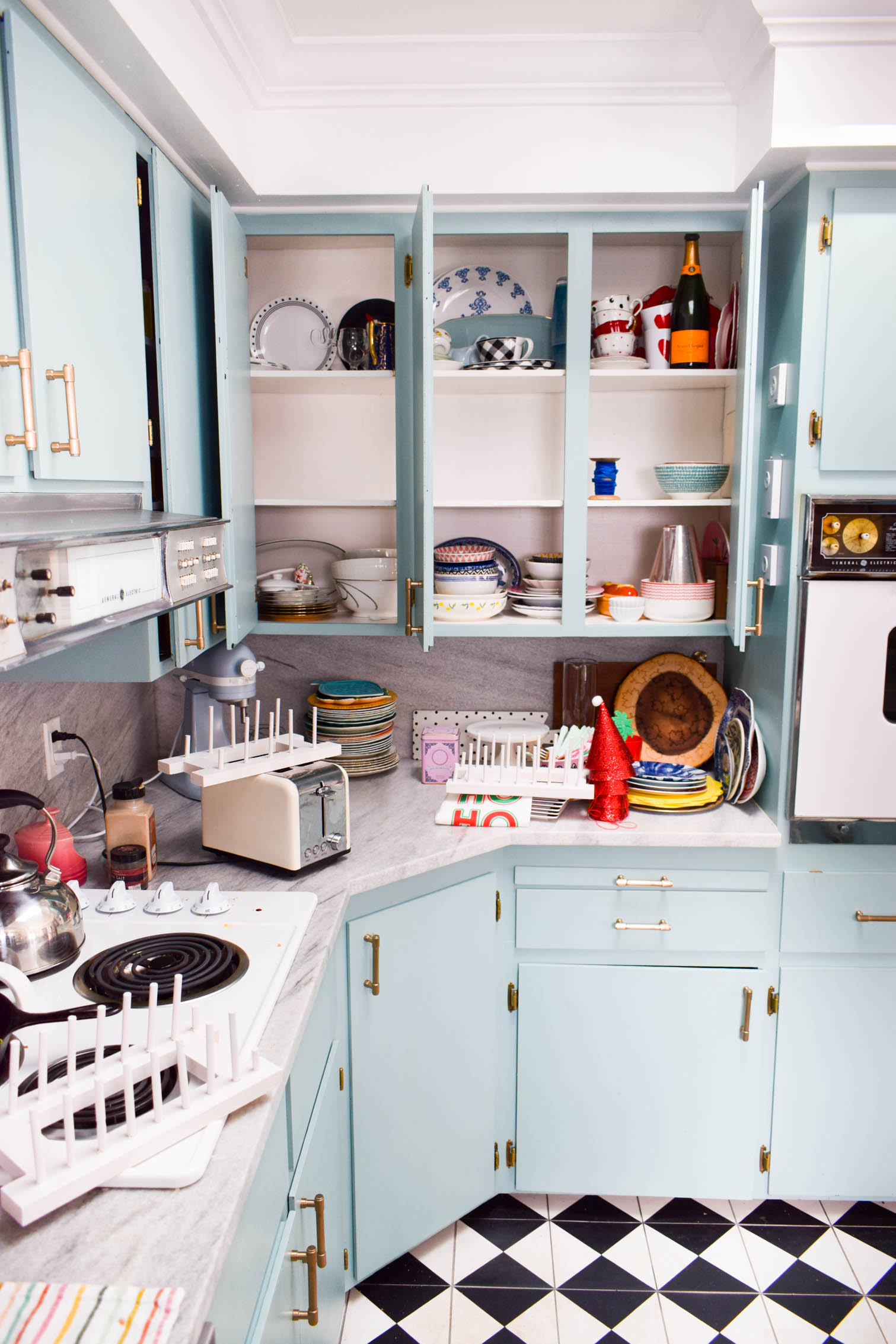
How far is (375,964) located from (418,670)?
3.15ft

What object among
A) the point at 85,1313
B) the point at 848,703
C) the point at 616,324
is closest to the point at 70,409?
the point at 85,1313

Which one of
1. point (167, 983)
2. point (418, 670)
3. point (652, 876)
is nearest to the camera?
point (167, 983)

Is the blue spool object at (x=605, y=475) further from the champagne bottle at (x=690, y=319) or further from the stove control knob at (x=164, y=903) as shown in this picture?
the stove control knob at (x=164, y=903)

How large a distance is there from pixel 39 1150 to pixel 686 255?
7.39 feet

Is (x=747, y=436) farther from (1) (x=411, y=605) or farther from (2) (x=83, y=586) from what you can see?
(2) (x=83, y=586)

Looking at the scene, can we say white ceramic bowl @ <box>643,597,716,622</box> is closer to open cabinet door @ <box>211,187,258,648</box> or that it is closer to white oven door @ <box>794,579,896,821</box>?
white oven door @ <box>794,579,896,821</box>

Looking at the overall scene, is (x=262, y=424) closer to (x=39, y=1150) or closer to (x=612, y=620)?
(x=612, y=620)

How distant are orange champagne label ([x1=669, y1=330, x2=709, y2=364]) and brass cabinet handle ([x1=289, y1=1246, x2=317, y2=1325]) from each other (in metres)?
1.98

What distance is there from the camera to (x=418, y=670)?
268 centimetres

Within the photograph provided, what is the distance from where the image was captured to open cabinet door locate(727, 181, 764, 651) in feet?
6.32

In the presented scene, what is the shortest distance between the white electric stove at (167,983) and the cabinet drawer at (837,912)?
112cm

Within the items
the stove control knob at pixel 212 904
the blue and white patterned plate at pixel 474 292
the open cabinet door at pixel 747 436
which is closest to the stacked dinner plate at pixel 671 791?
the open cabinet door at pixel 747 436

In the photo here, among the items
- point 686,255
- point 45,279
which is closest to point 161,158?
point 45,279

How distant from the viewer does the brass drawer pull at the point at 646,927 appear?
7.07 feet
